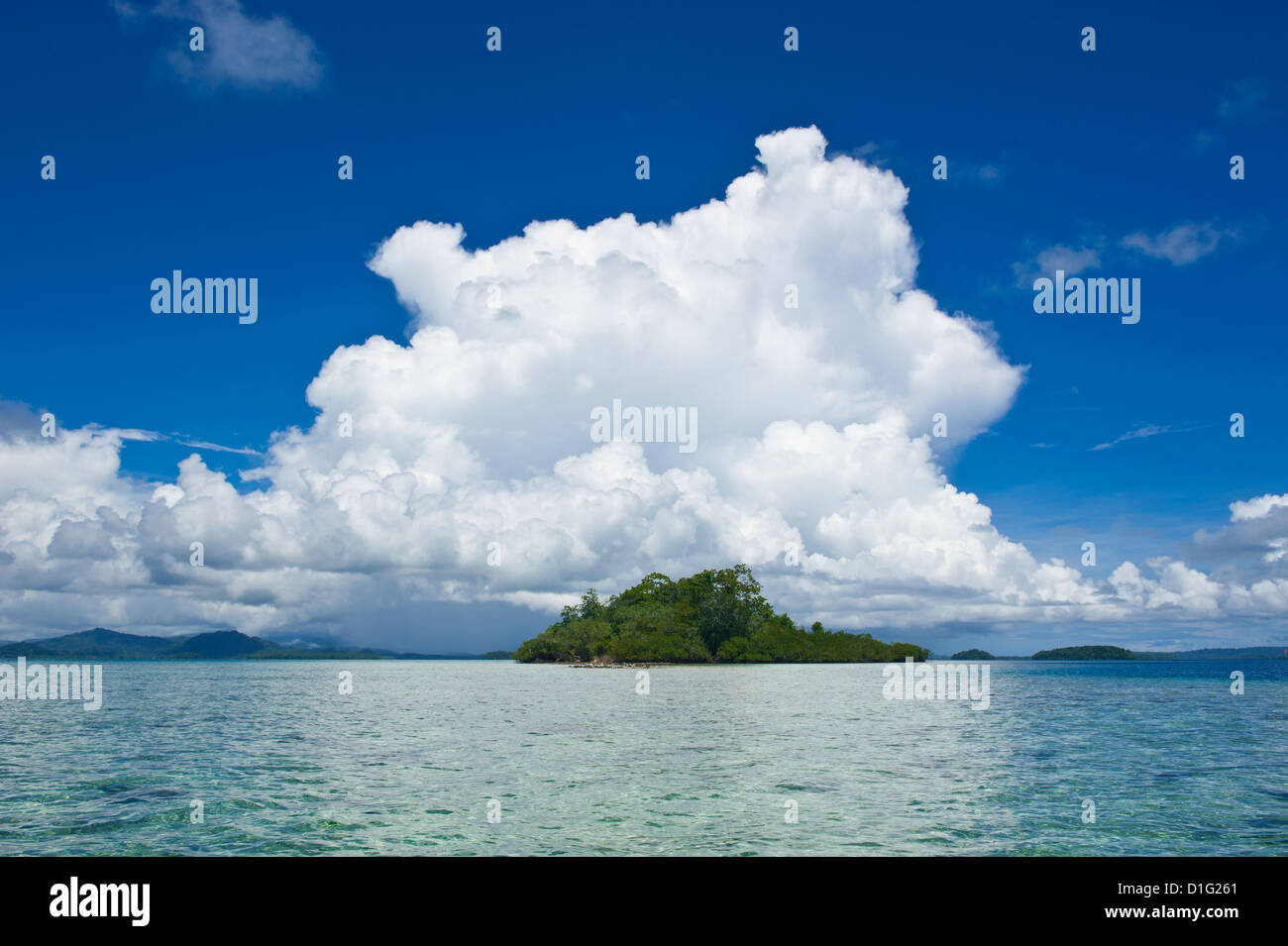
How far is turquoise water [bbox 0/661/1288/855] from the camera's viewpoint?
21.5 m

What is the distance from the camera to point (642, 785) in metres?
28.9

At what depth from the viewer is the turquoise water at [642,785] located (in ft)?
70.5

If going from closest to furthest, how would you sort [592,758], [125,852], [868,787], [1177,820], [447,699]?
[125,852], [1177,820], [868,787], [592,758], [447,699]

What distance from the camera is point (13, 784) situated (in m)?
30.1

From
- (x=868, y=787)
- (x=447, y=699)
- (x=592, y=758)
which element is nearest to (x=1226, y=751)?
(x=868, y=787)
